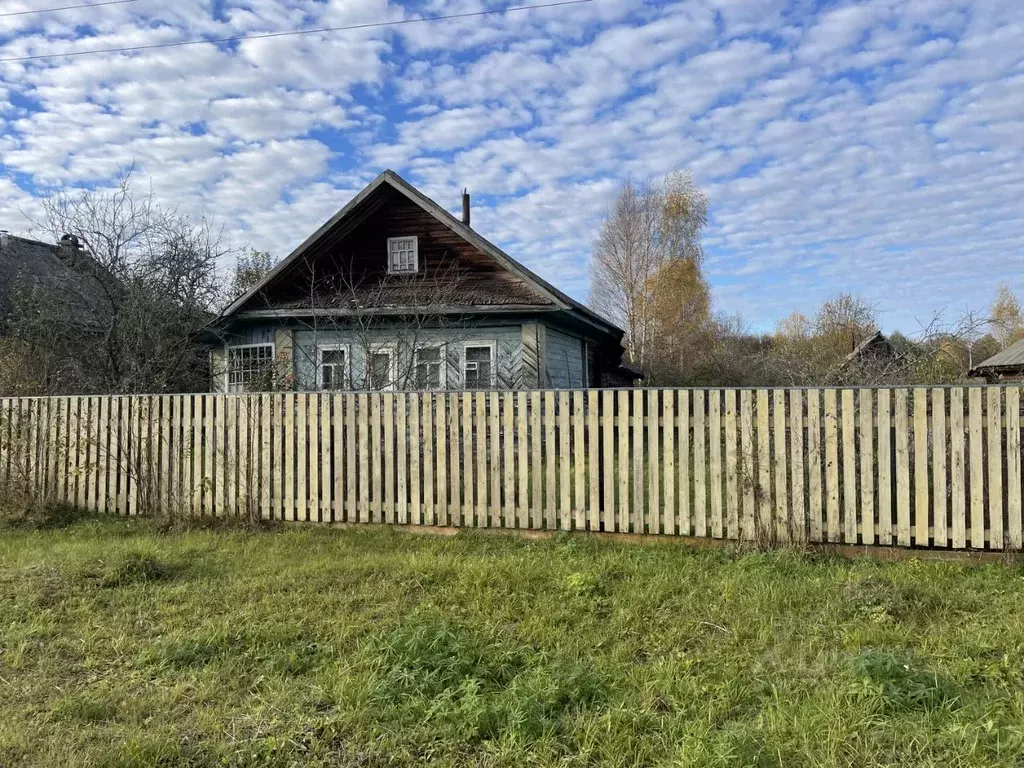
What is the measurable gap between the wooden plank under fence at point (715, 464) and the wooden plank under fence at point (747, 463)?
0.17 m

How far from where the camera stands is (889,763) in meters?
2.61

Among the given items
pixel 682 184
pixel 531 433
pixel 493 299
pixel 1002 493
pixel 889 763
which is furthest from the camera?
pixel 682 184

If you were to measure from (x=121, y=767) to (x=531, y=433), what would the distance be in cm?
436

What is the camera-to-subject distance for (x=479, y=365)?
15.1 meters

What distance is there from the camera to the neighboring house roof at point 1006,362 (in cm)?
2289

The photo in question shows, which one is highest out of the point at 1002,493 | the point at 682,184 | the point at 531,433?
the point at 682,184

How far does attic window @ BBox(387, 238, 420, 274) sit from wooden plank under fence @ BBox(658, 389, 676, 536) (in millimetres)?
10220

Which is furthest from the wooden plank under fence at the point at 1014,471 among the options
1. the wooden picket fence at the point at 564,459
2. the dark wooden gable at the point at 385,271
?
the dark wooden gable at the point at 385,271

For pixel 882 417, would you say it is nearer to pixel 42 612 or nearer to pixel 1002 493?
pixel 1002 493

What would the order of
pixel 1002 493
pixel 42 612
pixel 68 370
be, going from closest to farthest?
pixel 42 612 → pixel 1002 493 → pixel 68 370

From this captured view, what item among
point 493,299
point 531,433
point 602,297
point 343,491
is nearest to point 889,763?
point 531,433

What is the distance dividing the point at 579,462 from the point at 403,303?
859cm

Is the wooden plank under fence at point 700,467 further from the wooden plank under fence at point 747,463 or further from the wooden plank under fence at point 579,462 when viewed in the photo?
the wooden plank under fence at point 579,462

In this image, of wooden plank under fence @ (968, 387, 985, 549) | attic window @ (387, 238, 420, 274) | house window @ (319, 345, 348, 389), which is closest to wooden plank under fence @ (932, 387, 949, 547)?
wooden plank under fence @ (968, 387, 985, 549)
